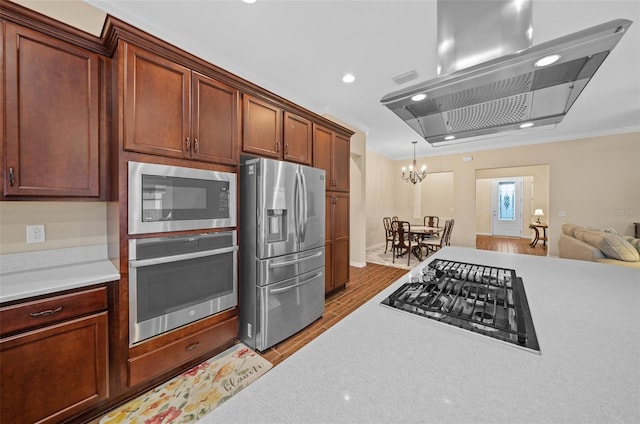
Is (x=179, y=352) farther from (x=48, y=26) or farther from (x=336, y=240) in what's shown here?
(x=48, y=26)

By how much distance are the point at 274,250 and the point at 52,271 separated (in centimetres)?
143

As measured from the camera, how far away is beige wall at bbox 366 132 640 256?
15.7 ft

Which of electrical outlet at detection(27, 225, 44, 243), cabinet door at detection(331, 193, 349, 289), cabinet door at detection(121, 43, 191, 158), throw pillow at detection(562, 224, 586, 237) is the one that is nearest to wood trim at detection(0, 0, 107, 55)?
cabinet door at detection(121, 43, 191, 158)

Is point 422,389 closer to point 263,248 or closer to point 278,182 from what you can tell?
point 263,248

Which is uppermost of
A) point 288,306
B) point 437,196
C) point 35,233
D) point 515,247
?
point 437,196

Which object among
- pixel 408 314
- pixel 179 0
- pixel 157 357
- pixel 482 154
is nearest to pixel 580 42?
pixel 408 314

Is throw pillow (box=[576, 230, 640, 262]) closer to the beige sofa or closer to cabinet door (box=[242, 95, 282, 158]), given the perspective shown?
the beige sofa

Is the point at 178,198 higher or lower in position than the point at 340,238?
higher

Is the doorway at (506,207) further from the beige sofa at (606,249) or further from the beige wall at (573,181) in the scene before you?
the beige sofa at (606,249)

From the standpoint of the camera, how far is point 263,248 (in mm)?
2084

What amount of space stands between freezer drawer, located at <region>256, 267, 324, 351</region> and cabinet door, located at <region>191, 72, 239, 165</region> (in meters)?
1.19

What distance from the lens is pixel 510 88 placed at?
3.39 ft

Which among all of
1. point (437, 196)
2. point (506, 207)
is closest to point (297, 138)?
point (437, 196)

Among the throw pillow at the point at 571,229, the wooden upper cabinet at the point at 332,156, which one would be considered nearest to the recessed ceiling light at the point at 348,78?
the wooden upper cabinet at the point at 332,156
